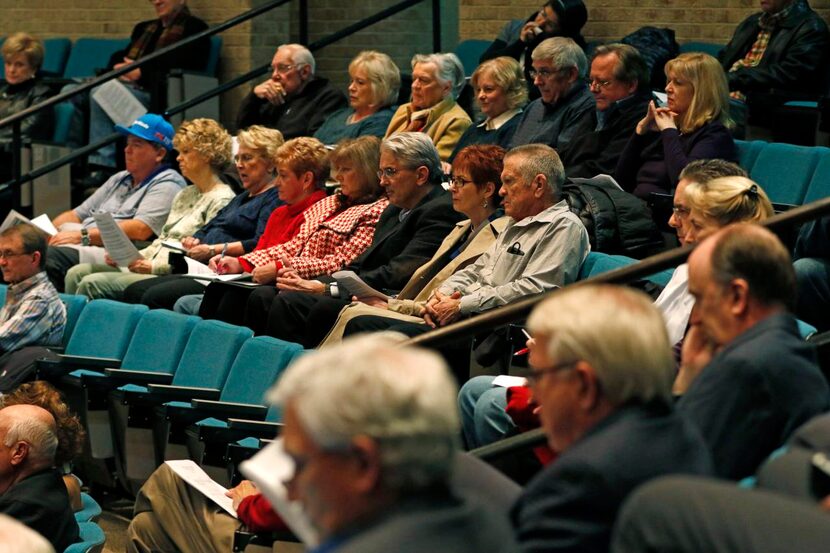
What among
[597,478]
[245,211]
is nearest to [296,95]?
[245,211]

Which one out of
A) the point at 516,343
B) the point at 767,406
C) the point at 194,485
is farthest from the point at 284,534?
the point at 767,406

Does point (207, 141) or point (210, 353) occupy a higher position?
point (207, 141)

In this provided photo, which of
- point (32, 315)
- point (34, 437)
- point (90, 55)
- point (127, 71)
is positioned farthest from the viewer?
point (90, 55)

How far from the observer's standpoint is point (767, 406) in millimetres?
2377

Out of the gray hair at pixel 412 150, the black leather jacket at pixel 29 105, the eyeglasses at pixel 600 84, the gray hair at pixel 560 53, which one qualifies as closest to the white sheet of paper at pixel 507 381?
the gray hair at pixel 412 150

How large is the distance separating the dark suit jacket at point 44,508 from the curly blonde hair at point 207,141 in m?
2.94

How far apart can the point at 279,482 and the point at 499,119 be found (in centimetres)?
426

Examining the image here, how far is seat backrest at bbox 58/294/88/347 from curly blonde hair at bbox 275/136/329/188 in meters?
1.05

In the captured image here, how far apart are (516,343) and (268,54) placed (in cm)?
463

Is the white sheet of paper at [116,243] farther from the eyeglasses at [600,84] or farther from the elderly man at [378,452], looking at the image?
the elderly man at [378,452]

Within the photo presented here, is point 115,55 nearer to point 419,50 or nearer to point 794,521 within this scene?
point 419,50

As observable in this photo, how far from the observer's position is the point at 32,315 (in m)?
5.39

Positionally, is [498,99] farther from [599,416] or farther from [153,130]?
[599,416]

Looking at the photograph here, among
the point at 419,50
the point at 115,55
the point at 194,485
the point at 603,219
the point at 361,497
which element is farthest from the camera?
the point at 419,50
